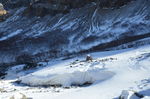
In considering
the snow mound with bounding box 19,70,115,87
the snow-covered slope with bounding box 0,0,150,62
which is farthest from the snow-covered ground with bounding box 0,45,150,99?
the snow-covered slope with bounding box 0,0,150,62

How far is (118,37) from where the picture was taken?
124ft

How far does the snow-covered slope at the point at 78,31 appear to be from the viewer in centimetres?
3806

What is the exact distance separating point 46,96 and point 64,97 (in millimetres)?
1056

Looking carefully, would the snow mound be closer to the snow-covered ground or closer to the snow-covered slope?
the snow-covered ground

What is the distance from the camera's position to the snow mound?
59.4 ft

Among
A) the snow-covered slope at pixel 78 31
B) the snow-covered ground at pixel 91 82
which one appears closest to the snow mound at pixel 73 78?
the snow-covered ground at pixel 91 82

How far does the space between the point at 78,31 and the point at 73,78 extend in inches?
919

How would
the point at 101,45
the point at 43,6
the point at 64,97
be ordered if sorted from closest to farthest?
the point at 64,97, the point at 101,45, the point at 43,6

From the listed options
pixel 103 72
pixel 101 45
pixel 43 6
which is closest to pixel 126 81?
pixel 103 72

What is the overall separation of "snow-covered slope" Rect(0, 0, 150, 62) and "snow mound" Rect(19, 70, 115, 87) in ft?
50.8

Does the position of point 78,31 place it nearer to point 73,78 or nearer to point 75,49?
point 75,49

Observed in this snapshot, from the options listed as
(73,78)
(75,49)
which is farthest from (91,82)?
(75,49)

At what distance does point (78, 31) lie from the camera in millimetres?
42469

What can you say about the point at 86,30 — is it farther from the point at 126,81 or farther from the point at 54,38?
the point at 126,81
